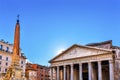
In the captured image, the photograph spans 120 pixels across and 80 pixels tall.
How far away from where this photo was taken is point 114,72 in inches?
1407

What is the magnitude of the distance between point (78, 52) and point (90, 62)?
3648mm

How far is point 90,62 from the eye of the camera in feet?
129

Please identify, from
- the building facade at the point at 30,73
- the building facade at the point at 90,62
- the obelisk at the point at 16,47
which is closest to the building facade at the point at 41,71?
the building facade at the point at 30,73

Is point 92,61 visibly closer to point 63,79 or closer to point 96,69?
point 96,69

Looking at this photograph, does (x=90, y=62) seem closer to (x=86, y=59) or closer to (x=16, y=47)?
(x=86, y=59)

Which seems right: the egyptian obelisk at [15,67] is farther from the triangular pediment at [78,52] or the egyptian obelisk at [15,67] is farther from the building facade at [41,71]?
the building facade at [41,71]

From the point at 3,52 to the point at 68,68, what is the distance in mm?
14593

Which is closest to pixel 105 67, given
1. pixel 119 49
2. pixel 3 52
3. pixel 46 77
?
pixel 119 49

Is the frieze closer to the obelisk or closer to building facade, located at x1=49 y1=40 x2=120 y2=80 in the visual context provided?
building facade, located at x1=49 y1=40 x2=120 y2=80

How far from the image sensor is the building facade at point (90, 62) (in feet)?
118

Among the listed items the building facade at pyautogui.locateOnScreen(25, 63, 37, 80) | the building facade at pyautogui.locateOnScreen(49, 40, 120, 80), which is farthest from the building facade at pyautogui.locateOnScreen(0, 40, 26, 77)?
the building facade at pyautogui.locateOnScreen(49, 40, 120, 80)

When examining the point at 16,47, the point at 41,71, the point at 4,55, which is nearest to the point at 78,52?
the point at 4,55

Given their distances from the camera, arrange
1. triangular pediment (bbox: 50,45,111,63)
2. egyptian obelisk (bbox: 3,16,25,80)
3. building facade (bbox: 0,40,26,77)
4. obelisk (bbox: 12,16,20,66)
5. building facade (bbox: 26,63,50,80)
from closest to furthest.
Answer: egyptian obelisk (bbox: 3,16,25,80), obelisk (bbox: 12,16,20,66), triangular pediment (bbox: 50,45,111,63), building facade (bbox: 0,40,26,77), building facade (bbox: 26,63,50,80)

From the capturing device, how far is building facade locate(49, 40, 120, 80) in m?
36.0
